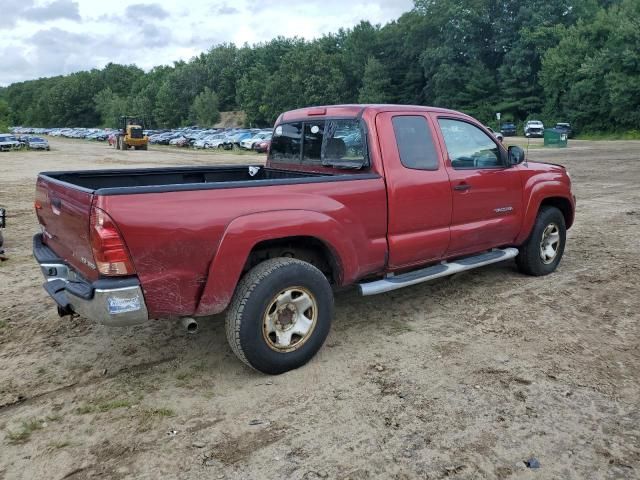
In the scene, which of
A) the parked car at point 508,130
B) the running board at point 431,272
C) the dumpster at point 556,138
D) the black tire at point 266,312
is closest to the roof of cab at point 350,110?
the running board at point 431,272

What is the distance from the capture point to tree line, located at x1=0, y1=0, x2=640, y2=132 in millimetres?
48531

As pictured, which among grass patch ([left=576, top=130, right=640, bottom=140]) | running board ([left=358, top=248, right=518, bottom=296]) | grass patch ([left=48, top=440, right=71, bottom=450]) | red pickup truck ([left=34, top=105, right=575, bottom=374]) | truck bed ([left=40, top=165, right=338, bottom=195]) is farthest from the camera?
grass patch ([left=576, top=130, right=640, bottom=140])

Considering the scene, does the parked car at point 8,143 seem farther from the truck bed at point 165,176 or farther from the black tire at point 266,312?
the black tire at point 266,312

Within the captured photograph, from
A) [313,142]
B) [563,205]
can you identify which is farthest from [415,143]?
[563,205]

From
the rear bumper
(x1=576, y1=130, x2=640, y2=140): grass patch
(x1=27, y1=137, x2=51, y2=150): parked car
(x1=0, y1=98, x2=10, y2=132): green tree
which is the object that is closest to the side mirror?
the rear bumper

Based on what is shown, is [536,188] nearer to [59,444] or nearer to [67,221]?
[67,221]

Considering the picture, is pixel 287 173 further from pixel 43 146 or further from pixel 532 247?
pixel 43 146

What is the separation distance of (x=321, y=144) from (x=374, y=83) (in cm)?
7283

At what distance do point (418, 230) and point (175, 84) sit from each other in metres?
114

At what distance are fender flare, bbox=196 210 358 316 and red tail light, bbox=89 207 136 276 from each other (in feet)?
1.74

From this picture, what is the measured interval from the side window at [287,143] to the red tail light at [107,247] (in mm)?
2389

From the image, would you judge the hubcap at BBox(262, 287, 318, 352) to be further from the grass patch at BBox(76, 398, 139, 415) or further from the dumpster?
the dumpster

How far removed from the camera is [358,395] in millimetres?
3430

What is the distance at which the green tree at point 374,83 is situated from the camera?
7406 centimetres
